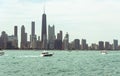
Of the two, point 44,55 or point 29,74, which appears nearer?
point 29,74

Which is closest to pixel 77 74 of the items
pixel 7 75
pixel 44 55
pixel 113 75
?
pixel 113 75

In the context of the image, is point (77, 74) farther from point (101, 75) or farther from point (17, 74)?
point (17, 74)

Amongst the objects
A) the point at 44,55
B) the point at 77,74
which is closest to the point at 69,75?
the point at 77,74

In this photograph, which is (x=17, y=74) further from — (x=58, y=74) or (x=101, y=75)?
(x=101, y=75)

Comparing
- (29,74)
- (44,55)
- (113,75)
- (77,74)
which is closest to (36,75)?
(29,74)

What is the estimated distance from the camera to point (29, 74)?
3140 inches

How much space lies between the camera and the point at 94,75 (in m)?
77.5

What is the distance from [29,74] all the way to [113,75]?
1566 cm

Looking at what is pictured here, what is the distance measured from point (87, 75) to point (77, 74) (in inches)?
102

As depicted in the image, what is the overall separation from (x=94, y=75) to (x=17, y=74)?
47.2 feet

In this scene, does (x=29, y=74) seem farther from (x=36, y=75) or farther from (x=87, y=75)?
(x=87, y=75)

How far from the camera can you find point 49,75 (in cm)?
7875

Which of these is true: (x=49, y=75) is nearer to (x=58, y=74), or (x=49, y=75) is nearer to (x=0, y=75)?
(x=58, y=74)

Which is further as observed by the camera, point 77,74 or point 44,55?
point 44,55
